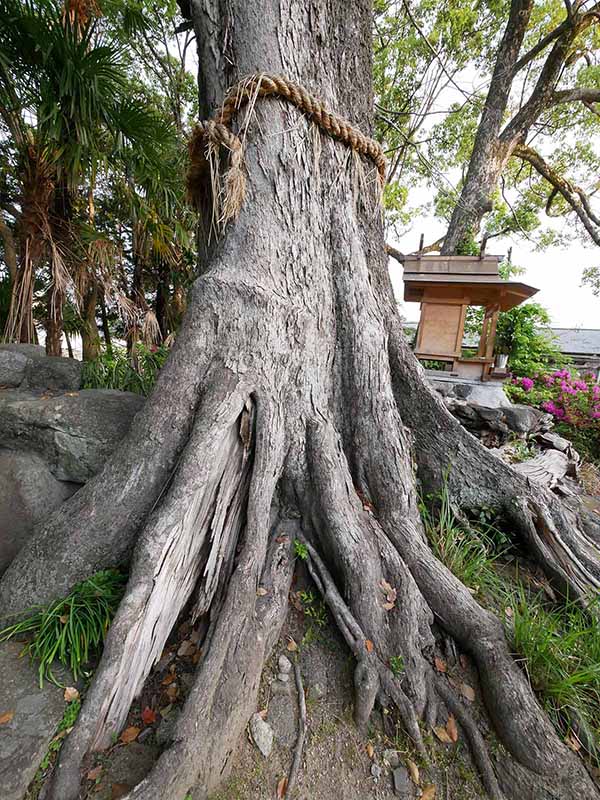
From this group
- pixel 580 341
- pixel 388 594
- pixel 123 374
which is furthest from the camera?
pixel 580 341

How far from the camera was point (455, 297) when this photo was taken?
5.18m

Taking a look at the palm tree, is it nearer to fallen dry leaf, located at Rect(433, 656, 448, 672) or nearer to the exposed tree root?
the exposed tree root

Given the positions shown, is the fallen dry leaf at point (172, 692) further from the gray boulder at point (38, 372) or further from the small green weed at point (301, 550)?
the gray boulder at point (38, 372)

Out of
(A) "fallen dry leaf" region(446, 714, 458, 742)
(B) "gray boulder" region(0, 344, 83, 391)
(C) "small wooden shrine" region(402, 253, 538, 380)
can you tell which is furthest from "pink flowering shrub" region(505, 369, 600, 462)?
(B) "gray boulder" region(0, 344, 83, 391)

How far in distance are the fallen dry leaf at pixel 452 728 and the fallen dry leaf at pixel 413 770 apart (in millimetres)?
198

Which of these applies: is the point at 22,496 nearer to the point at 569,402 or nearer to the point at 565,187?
the point at 569,402

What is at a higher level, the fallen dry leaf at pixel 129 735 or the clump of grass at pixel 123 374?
the clump of grass at pixel 123 374

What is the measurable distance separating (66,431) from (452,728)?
2421 millimetres

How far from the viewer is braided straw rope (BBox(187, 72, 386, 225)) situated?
5.99ft

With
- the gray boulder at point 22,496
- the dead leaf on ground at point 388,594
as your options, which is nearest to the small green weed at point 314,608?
the dead leaf on ground at point 388,594

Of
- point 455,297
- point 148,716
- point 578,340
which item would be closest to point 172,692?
point 148,716

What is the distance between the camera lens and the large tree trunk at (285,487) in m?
1.31

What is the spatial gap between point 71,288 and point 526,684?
5239 mm

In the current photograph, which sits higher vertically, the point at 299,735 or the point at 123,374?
the point at 123,374
